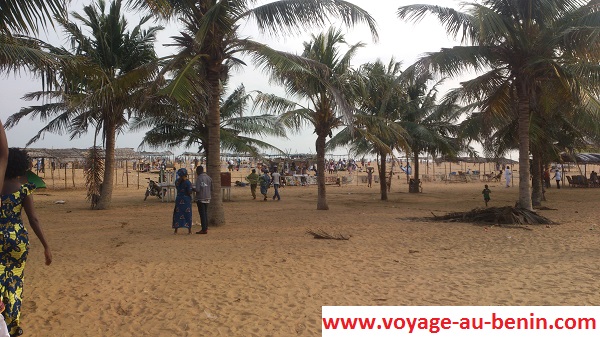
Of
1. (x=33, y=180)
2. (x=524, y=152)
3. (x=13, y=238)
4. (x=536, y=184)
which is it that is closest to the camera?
(x=13, y=238)

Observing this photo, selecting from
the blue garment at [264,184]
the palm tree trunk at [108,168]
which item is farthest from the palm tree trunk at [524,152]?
the palm tree trunk at [108,168]

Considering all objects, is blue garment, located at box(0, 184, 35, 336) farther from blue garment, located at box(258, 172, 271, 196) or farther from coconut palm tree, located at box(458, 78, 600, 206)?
blue garment, located at box(258, 172, 271, 196)

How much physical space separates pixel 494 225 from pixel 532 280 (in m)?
5.29

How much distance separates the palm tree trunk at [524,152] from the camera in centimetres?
1170

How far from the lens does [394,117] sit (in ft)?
63.9

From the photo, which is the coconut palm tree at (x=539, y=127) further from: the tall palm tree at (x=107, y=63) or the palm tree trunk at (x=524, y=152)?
the tall palm tree at (x=107, y=63)

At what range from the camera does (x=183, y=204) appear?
918 cm

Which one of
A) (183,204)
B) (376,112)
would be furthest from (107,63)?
(376,112)

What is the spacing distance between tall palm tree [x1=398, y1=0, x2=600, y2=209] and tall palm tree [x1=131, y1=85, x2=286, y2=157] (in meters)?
7.72

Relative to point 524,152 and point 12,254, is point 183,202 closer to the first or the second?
point 12,254

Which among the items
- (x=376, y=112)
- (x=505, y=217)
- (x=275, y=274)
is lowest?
(x=275, y=274)

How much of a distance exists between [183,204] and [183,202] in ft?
0.20

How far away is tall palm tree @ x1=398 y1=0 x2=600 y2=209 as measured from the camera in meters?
10.4

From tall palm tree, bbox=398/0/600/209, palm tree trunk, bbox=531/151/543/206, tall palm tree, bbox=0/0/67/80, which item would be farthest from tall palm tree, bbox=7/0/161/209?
palm tree trunk, bbox=531/151/543/206
